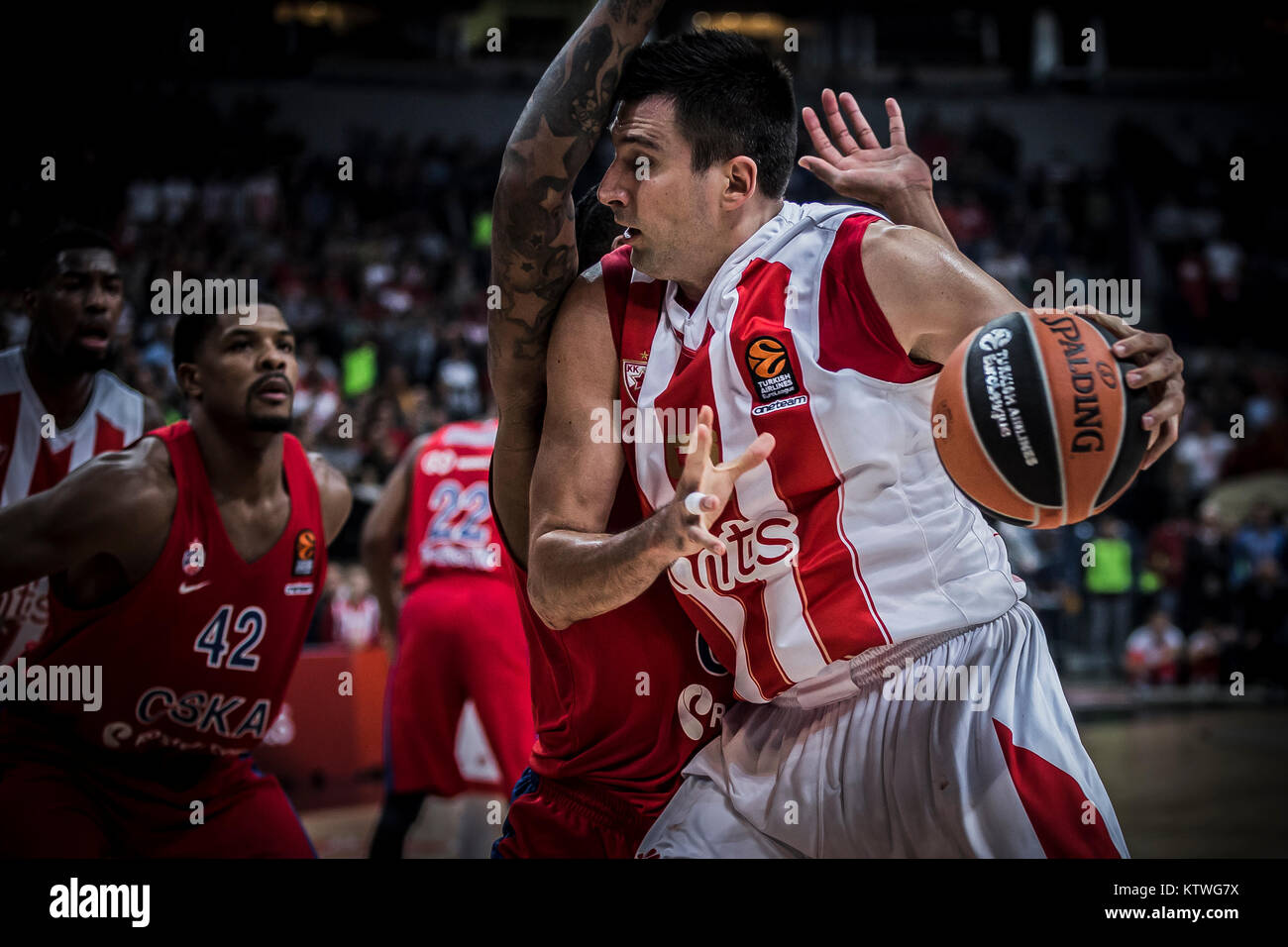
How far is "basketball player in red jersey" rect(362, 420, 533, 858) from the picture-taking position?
4.49m

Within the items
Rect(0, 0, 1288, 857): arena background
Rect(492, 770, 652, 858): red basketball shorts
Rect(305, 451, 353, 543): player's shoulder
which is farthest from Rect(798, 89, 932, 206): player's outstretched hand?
Rect(0, 0, 1288, 857): arena background

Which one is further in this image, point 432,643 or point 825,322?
point 432,643

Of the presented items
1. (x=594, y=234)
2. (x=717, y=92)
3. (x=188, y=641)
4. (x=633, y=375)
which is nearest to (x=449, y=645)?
(x=188, y=641)

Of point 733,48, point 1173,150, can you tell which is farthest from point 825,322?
point 1173,150

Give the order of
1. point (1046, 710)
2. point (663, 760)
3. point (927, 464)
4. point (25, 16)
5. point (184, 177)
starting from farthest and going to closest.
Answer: point (184, 177)
point (25, 16)
point (663, 760)
point (927, 464)
point (1046, 710)

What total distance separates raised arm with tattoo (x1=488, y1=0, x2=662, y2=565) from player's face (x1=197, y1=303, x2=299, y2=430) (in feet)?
3.19

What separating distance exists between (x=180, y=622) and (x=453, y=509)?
1.59 m

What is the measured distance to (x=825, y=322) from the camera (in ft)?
7.64

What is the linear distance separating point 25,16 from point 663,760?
5396 mm

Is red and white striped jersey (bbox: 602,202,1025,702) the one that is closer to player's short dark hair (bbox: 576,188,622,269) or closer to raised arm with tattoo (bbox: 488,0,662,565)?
raised arm with tattoo (bbox: 488,0,662,565)

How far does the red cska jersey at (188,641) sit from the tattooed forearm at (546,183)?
1.17m

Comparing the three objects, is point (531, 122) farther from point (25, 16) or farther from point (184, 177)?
point (184, 177)

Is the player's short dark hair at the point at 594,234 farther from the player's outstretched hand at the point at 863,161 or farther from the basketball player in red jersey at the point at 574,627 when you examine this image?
the player's outstretched hand at the point at 863,161

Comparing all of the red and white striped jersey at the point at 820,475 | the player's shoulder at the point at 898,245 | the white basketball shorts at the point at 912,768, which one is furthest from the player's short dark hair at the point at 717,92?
the white basketball shorts at the point at 912,768
